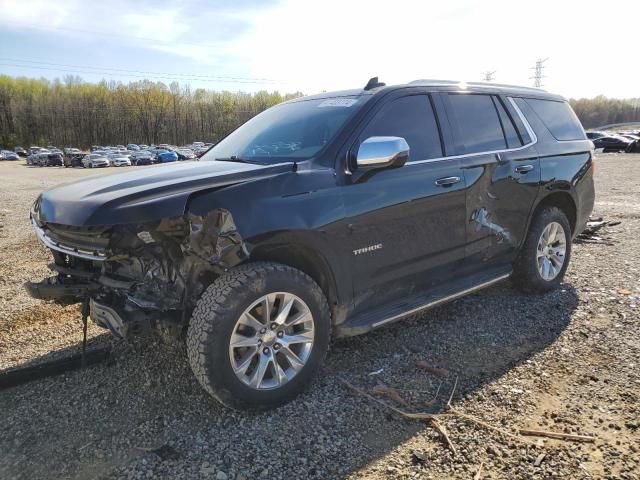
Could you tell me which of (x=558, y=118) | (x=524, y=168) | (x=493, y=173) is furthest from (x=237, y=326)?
(x=558, y=118)

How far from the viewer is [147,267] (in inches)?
111

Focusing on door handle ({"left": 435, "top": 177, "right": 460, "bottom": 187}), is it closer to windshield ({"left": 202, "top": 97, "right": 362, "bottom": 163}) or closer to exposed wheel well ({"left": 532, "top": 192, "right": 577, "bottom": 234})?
windshield ({"left": 202, "top": 97, "right": 362, "bottom": 163})

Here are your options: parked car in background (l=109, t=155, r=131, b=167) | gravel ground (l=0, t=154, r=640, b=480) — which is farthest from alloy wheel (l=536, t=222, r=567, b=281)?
parked car in background (l=109, t=155, r=131, b=167)

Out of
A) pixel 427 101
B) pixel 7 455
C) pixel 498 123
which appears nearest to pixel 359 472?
pixel 7 455

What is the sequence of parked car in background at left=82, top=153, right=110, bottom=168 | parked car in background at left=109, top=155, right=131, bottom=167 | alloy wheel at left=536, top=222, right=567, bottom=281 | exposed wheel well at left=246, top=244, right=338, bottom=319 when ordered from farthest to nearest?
1. parked car in background at left=109, top=155, right=131, bottom=167
2. parked car in background at left=82, top=153, right=110, bottom=168
3. alloy wheel at left=536, top=222, right=567, bottom=281
4. exposed wheel well at left=246, top=244, right=338, bottom=319

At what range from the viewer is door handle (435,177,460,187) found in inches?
138

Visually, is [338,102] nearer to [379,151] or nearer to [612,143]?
[379,151]

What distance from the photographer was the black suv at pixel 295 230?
2598mm

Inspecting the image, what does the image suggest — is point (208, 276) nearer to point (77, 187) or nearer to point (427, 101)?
point (77, 187)

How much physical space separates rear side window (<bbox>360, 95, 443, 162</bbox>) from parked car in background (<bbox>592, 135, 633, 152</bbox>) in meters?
39.7

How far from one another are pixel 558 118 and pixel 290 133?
114 inches

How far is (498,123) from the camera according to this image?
418 cm

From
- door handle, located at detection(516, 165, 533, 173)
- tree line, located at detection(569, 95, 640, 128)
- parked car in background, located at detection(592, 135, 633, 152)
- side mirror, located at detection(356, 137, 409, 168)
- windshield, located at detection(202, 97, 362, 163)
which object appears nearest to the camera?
side mirror, located at detection(356, 137, 409, 168)

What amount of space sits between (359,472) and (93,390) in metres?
1.82
